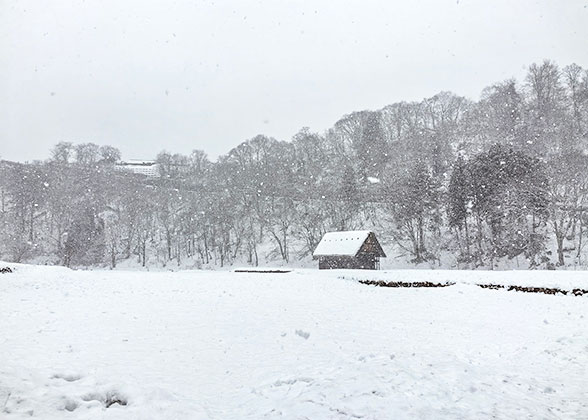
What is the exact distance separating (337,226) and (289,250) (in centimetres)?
832

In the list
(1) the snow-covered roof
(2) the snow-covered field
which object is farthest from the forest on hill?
(2) the snow-covered field

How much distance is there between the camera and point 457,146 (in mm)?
66938

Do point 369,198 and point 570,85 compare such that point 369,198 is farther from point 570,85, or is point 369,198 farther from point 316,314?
point 316,314

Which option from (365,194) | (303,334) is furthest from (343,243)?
(303,334)

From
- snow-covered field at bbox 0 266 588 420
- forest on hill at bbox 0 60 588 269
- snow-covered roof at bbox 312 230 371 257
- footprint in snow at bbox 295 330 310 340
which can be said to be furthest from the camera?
snow-covered roof at bbox 312 230 371 257

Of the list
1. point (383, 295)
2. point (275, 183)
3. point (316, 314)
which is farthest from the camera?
point (275, 183)

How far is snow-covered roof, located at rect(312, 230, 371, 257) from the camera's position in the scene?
150ft

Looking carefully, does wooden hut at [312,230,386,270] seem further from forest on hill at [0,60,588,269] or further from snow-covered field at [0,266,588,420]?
snow-covered field at [0,266,588,420]

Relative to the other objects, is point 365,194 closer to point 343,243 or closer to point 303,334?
point 343,243

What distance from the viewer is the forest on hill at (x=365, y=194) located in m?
43.3

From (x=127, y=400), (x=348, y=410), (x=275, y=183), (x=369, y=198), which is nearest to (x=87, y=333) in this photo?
(x=127, y=400)

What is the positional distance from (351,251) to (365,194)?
2108cm

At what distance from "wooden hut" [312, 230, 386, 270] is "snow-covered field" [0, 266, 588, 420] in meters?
23.4

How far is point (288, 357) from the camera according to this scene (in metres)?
10.9
